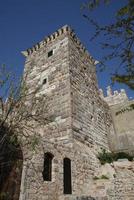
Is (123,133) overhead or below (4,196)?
overhead

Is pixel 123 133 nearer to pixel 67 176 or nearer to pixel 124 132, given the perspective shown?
pixel 124 132

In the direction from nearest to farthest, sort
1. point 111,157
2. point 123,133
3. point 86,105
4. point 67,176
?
point 67,176, point 111,157, point 86,105, point 123,133

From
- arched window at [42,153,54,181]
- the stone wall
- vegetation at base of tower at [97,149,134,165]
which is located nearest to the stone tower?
arched window at [42,153,54,181]

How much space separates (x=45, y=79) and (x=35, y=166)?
23.6 feet

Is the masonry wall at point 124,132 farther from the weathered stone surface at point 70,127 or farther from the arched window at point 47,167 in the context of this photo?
the arched window at point 47,167

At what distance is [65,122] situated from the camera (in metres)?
10.2

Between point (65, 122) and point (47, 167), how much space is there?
299cm

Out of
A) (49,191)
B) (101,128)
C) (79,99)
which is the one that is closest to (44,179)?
(49,191)

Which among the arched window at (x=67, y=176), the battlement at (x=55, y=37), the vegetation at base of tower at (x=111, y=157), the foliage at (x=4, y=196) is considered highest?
the battlement at (x=55, y=37)

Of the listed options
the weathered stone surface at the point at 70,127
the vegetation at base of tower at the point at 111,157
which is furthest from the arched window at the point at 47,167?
the vegetation at base of tower at the point at 111,157

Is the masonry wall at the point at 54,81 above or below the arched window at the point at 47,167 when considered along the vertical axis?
above

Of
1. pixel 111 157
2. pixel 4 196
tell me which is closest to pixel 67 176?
pixel 4 196

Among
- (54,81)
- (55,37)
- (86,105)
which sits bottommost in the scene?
(86,105)

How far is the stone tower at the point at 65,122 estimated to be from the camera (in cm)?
729
